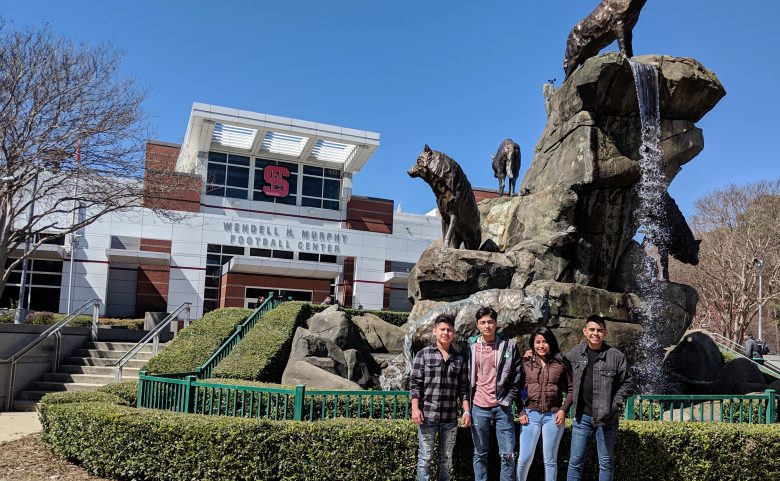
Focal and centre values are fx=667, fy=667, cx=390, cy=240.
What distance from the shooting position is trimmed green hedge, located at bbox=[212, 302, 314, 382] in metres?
12.9

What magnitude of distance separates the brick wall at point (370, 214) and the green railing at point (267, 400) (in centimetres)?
3114

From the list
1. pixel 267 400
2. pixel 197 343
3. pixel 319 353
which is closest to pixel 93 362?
pixel 197 343

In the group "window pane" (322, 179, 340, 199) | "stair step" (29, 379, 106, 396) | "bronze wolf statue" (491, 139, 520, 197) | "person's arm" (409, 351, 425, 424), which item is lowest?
"stair step" (29, 379, 106, 396)

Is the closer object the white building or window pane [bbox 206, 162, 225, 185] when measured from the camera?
the white building

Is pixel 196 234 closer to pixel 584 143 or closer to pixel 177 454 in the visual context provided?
pixel 584 143

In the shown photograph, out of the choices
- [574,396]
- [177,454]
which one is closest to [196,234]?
[177,454]

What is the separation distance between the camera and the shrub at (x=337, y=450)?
671cm

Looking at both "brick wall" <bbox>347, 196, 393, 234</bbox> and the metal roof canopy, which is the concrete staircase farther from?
"brick wall" <bbox>347, 196, 393, 234</bbox>

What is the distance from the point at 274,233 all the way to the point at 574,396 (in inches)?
1180

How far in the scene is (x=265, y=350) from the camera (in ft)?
45.6

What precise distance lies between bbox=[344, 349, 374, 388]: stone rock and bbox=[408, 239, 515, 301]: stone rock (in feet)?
7.17

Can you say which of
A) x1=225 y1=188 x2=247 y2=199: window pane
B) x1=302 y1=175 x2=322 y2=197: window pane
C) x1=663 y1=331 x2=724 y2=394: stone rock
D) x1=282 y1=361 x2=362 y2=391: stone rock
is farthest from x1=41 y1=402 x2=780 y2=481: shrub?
x1=302 y1=175 x2=322 y2=197: window pane

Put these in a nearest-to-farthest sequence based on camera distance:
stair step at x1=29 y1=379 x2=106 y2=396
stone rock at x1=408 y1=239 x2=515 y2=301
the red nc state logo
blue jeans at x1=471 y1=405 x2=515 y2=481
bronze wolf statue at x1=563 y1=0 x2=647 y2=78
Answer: blue jeans at x1=471 y1=405 x2=515 y2=481, stone rock at x1=408 y1=239 x2=515 y2=301, bronze wolf statue at x1=563 y1=0 x2=647 y2=78, stair step at x1=29 y1=379 x2=106 y2=396, the red nc state logo

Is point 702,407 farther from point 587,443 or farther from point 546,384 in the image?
point 546,384
